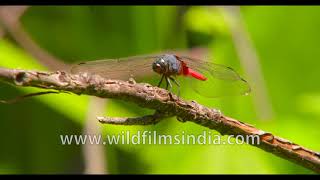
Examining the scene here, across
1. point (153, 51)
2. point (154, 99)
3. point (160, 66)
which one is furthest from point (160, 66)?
point (153, 51)

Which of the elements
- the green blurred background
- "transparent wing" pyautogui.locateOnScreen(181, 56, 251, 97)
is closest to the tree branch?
"transparent wing" pyautogui.locateOnScreen(181, 56, 251, 97)

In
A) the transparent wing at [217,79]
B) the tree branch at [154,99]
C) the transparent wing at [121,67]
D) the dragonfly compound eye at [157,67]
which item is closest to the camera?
the tree branch at [154,99]

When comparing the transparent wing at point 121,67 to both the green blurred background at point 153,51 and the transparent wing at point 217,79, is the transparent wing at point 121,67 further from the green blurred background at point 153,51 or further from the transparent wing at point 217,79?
the green blurred background at point 153,51

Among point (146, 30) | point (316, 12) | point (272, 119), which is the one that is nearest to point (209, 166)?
point (272, 119)

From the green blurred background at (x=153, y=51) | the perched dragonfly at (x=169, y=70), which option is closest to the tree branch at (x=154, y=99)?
the perched dragonfly at (x=169, y=70)

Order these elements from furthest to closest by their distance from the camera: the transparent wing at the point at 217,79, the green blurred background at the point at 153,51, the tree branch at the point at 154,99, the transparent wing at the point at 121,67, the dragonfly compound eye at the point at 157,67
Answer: the green blurred background at the point at 153,51
the transparent wing at the point at 217,79
the dragonfly compound eye at the point at 157,67
the transparent wing at the point at 121,67
the tree branch at the point at 154,99

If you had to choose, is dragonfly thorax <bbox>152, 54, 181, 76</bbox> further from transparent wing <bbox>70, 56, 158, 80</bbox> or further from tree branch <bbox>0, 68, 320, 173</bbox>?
tree branch <bbox>0, 68, 320, 173</bbox>
